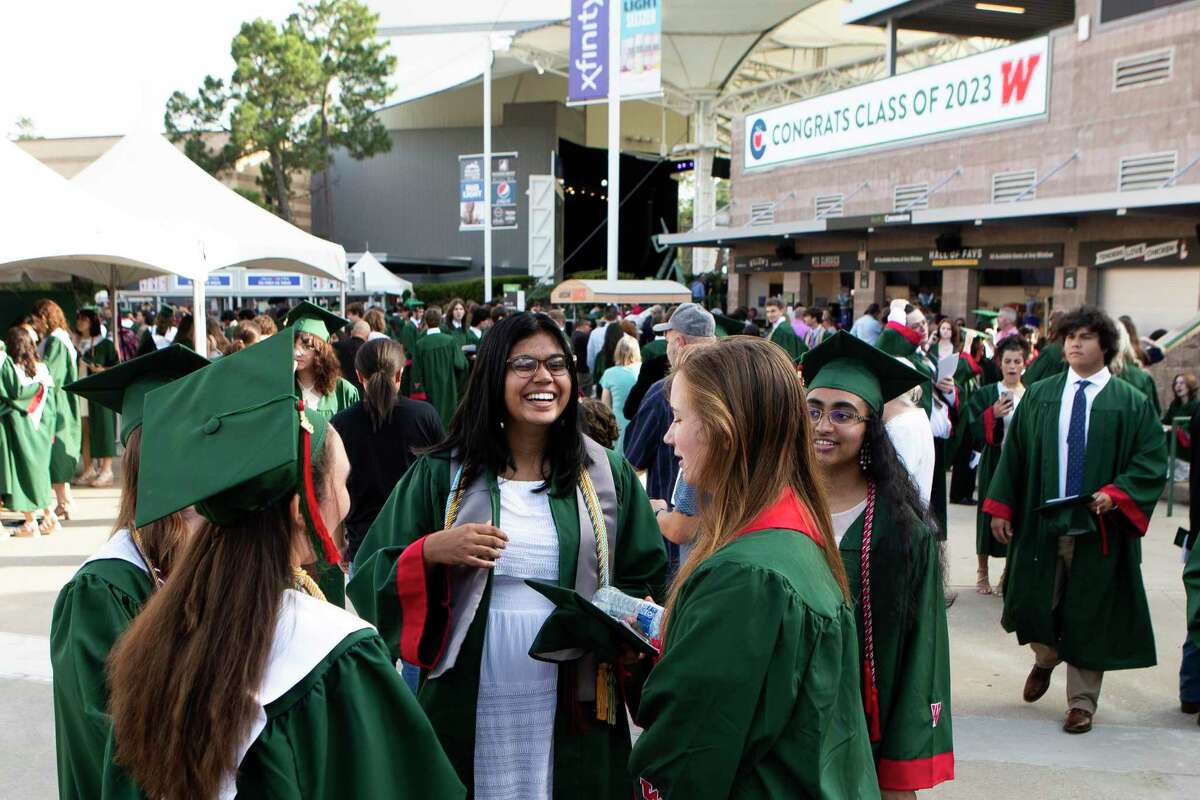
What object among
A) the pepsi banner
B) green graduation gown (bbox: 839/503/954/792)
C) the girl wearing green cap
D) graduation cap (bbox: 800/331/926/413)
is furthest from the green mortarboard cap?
the pepsi banner

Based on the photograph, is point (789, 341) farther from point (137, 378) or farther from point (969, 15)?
point (969, 15)

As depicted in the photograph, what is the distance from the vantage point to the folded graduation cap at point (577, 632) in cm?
234

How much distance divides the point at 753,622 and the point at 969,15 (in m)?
25.2

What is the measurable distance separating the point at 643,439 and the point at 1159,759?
2.70 meters

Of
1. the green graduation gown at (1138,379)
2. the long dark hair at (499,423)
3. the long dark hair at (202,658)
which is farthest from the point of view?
the green graduation gown at (1138,379)

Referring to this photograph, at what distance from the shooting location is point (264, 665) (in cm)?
155

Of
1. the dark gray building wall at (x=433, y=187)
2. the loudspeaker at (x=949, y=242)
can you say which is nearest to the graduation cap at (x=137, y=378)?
the loudspeaker at (x=949, y=242)

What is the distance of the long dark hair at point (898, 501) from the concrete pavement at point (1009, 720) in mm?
2012

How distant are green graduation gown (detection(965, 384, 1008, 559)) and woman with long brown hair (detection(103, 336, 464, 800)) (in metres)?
5.68

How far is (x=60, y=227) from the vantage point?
26.7 feet

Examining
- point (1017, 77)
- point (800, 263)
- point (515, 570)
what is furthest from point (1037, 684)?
point (800, 263)

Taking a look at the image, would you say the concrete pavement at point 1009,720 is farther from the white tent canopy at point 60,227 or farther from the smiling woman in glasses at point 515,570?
the white tent canopy at point 60,227

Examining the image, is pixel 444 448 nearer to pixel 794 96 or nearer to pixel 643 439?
pixel 643 439

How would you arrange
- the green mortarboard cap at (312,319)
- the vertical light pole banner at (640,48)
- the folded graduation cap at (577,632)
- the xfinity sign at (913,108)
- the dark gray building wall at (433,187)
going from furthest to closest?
1. the dark gray building wall at (433,187)
2. the vertical light pole banner at (640,48)
3. the xfinity sign at (913,108)
4. the green mortarboard cap at (312,319)
5. the folded graduation cap at (577,632)
